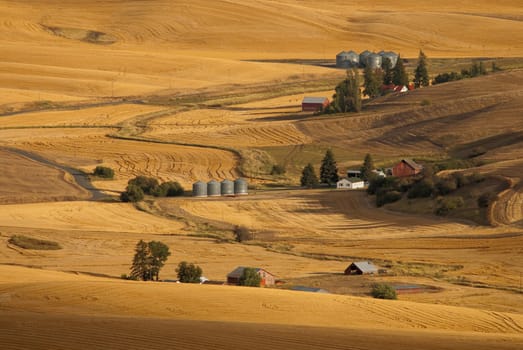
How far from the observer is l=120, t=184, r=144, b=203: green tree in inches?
2229

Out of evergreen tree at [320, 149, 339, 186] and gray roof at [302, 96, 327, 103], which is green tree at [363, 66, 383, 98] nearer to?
gray roof at [302, 96, 327, 103]

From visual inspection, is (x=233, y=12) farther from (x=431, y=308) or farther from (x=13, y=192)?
(x=431, y=308)

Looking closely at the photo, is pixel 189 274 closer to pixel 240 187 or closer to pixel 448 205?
pixel 448 205

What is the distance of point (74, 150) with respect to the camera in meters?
72.3

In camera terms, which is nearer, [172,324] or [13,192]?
[172,324]

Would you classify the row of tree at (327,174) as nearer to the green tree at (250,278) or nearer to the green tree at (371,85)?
the green tree at (250,278)

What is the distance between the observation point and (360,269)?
134 feet

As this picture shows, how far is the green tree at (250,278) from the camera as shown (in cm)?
→ 3716

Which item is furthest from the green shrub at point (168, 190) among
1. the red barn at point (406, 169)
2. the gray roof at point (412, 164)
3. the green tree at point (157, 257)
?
the green tree at point (157, 257)

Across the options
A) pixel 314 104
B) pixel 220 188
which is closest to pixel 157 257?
pixel 220 188

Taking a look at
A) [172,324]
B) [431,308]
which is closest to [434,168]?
[431,308]

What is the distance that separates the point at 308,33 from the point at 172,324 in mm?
114008

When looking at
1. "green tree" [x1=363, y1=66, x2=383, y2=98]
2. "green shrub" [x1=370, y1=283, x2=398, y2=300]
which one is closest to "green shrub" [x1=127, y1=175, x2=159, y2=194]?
"green shrub" [x1=370, y1=283, x2=398, y2=300]

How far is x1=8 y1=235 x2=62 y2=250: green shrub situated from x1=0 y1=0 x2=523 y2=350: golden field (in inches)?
16.3
